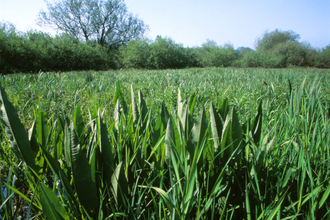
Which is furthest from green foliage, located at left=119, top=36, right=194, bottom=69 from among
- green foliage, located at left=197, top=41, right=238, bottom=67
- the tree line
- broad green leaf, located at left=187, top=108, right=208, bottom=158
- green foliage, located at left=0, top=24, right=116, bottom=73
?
broad green leaf, located at left=187, top=108, right=208, bottom=158

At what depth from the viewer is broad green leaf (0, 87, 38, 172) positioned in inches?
25.1

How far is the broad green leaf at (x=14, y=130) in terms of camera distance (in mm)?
638

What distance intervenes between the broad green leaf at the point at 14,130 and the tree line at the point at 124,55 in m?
18.4

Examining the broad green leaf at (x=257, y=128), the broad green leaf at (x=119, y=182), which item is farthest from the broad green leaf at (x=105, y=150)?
the broad green leaf at (x=257, y=128)

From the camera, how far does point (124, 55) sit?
26.4 metres

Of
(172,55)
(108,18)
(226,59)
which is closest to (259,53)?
(226,59)

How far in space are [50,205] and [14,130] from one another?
0.32 metres

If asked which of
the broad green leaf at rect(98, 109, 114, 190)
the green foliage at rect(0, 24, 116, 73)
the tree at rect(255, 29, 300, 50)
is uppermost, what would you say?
the tree at rect(255, 29, 300, 50)

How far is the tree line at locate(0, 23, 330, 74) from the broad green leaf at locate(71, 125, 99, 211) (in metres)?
18.6

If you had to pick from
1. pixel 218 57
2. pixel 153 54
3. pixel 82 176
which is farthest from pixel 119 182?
pixel 218 57

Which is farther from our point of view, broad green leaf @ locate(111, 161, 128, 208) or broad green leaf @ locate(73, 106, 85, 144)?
broad green leaf @ locate(73, 106, 85, 144)

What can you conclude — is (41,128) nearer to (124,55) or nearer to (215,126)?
Result: (215,126)

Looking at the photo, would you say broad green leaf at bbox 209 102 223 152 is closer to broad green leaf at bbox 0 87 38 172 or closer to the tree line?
broad green leaf at bbox 0 87 38 172

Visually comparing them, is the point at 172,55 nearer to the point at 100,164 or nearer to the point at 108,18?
the point at 108,18
